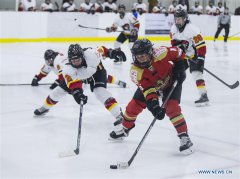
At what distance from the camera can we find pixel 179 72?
3.17 m

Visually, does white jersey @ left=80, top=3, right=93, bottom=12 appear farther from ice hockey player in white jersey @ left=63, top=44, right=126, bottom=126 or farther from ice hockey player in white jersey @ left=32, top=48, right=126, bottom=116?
ice hockey player in white jersey @ left=63, top=44, right=126, bottom=126

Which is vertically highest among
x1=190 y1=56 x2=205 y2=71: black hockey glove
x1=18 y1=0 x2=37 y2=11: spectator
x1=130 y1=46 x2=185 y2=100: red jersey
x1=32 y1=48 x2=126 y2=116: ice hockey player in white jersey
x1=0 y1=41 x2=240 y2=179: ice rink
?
x1=18 y1=0 x2=37 y2=11: spectator

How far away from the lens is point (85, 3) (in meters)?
12.8

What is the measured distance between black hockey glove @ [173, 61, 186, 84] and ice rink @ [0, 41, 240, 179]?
0.53m

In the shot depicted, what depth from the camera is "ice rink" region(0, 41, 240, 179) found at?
9.43 ft

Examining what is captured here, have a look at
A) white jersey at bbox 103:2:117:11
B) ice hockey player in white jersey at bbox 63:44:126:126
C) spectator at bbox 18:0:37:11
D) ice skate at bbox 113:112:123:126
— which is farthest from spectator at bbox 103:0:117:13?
ice skate at bbox 113:112:123:126

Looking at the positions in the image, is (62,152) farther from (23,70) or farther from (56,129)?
(23,70)

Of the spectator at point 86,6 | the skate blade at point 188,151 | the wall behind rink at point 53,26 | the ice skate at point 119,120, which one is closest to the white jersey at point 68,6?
the spectator at point 86,6

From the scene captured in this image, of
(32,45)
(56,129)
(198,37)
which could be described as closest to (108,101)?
(56,129)

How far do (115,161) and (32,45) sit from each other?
8.04 meters

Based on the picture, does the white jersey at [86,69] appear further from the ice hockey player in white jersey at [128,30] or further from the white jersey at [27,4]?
the white jersey at [27,4]

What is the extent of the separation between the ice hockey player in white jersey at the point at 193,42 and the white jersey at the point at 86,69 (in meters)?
1.38

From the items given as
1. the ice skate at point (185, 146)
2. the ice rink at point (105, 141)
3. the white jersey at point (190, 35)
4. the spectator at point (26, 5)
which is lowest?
the ice rink at point (105, 141)

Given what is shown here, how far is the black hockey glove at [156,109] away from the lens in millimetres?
2980
